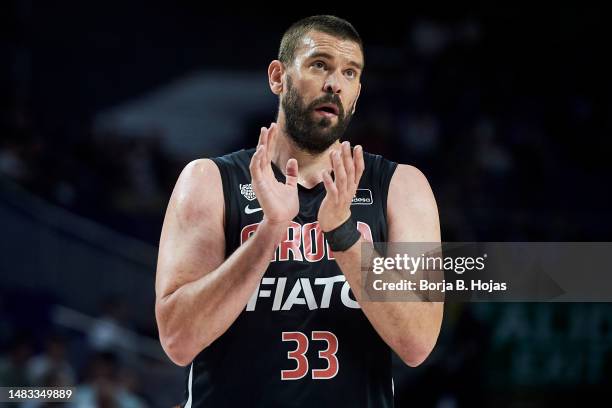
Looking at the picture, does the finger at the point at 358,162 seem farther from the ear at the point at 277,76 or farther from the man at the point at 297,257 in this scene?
the ear at the point at 277,76

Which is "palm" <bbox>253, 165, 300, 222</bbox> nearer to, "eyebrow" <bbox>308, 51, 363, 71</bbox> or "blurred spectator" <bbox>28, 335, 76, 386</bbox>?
"eyebrow" <bbox>308, 51, 363, 71</bbox>

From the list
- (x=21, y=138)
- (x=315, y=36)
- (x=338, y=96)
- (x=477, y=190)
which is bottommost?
(x=338, y=96)

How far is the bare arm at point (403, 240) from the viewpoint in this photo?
309cm

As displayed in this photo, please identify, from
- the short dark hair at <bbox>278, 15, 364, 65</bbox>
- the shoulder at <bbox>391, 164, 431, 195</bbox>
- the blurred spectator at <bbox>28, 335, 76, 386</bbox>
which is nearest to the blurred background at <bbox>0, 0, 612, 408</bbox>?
the blurred spectator at <bbox>28, 335, 76, 386</bbox>

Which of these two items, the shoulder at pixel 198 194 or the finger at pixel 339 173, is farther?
the shoulder at pixel 198 194

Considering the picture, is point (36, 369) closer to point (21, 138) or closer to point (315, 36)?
point (21, 138)

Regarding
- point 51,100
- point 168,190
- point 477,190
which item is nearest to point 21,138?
point 168,190

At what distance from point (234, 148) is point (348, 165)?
34.0 ft

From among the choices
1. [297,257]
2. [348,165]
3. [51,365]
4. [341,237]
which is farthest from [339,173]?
[51,365]

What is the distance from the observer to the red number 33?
330 centimetres

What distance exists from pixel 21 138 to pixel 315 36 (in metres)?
8.16

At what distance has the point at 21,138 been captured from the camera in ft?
36.1

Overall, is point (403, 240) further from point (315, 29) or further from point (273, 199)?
point (315, 29)

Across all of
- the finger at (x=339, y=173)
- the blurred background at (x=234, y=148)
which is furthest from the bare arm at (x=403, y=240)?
the blurred background at (x=234, y=148)
